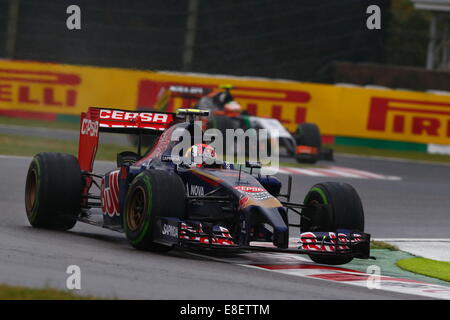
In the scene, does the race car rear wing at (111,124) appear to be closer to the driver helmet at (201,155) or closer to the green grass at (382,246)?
the driver helmet at (201,155)

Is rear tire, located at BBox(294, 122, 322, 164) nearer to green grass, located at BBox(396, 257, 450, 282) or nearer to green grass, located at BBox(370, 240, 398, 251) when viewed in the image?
green grass, located at BBox(370, 240, 398, 251)

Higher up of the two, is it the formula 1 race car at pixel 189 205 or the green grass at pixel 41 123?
the formula 1 race car at pixel 189 205

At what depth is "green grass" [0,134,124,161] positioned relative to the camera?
21.5m

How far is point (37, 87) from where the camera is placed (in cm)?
2880

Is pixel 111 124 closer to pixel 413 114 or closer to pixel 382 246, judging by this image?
pixel 382 246

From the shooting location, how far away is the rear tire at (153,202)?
32.6 ft


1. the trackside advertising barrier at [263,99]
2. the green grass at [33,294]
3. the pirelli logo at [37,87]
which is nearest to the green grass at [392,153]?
the trackside advertising barrier at [263,99]

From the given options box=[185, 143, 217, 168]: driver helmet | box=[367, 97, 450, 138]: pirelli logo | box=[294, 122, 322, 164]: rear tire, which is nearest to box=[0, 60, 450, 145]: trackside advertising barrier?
box=[367, 97, 450, 138]: pirelli logo

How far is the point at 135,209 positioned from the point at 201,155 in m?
0.95

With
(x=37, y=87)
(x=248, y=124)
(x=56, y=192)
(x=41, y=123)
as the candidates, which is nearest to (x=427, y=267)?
(x=56, y=192)

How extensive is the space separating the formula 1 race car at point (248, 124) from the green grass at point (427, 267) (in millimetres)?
11609

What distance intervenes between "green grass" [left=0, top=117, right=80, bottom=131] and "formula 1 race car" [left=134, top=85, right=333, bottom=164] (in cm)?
390
